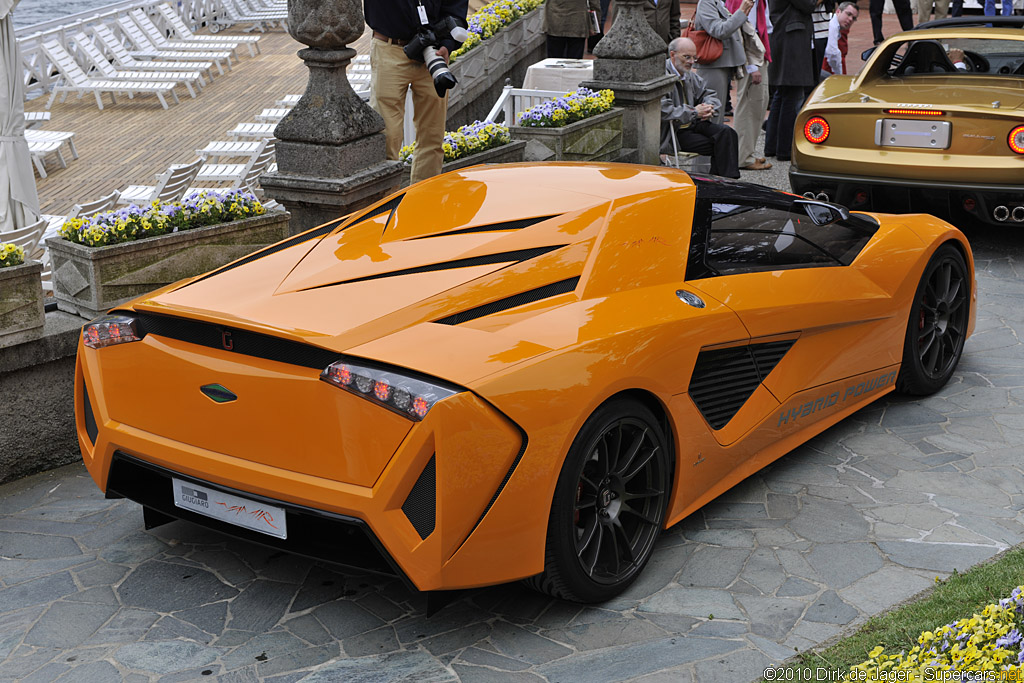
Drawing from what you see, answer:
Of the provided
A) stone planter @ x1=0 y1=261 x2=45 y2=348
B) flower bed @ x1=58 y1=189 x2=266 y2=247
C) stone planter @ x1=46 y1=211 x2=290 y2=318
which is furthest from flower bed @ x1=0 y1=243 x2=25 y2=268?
flower bed @ x1=58 y1=189 x2=266 y2=247

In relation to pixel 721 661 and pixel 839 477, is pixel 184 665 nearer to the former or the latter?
pixel 721 661

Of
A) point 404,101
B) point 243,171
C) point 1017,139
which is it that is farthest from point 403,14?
point 243,171

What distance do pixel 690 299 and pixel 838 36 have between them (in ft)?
35.8

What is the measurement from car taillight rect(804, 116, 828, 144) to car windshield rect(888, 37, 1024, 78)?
3.15 feet

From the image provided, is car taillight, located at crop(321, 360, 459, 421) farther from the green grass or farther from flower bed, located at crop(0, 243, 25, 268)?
flower bed, located at crop(0, 243, 25, 268)

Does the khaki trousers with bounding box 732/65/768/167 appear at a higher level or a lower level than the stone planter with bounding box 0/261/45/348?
lower

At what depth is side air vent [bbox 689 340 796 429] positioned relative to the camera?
429 centimetres

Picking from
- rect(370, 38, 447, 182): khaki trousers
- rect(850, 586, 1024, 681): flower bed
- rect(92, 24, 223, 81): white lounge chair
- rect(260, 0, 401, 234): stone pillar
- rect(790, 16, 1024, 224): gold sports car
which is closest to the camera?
rect(850, 586, 1024, 681): flower bed

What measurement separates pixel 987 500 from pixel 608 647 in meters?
2.03

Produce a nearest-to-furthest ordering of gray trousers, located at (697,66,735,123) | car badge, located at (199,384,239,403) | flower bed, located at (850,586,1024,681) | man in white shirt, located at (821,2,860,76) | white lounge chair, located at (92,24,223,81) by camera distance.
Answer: flower bed, located at (850,586,1024,681) < car badge, located at (199,384,239,403) < gray trousers, located at (697,66,735,123) < man in white shirt, located at (821,2,860,76) < white lounge chair, located at (92,24,223,81)

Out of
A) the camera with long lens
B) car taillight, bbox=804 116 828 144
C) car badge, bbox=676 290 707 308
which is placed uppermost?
the camera with long lens

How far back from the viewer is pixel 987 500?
4.82 m

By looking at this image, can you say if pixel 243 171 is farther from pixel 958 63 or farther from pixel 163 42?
pixel 163 42

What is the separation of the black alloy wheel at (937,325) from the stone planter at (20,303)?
412cm
